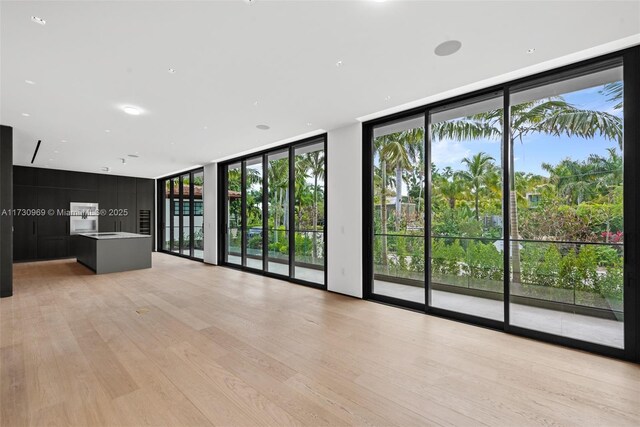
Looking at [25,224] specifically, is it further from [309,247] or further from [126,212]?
[309,247]

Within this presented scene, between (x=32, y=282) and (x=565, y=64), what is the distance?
9649 millimetres

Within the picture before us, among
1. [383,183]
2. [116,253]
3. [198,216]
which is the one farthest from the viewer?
[198,216]

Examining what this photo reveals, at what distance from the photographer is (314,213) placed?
6145 millimetres

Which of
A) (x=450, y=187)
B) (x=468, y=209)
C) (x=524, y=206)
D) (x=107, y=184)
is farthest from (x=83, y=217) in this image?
(x=524, y=206)

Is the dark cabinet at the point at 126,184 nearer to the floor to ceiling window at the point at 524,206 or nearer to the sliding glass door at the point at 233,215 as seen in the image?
the sliding glass door at the point at 233,215

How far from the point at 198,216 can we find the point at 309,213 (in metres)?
5.59

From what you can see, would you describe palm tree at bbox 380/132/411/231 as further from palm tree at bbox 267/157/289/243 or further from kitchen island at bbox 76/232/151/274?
kitchen island at bbox 76/232/151/274

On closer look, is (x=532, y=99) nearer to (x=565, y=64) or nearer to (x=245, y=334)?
(x=565, y=64)

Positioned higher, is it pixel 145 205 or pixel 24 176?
pixel 24 176

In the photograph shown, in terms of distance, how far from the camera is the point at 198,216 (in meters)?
10.2

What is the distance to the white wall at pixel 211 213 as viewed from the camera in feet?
28.2

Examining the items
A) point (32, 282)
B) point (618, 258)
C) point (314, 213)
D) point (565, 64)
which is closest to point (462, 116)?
point (565, 64)

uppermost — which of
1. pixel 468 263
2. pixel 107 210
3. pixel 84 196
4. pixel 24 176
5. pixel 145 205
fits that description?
pixel 24 176

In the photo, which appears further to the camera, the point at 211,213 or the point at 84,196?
the point at 84,196
